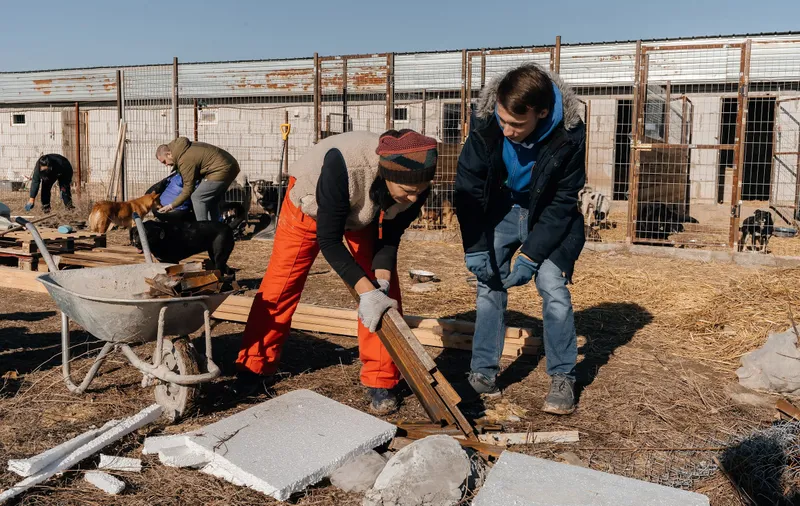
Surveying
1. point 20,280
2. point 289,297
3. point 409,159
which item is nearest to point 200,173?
point 20,280

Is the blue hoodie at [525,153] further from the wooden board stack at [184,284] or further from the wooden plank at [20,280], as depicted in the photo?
the wooden plank at [20,280]

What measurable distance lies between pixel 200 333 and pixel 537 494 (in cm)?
320

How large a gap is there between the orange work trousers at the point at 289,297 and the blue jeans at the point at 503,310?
1.64ft

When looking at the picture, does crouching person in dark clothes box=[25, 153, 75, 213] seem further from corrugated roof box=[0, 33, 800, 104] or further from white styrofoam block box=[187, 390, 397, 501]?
white styrofoam block box=[187, 390, 397, 501]

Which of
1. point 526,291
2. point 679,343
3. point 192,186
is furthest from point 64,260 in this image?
point 679,343

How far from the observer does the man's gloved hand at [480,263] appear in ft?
11.4

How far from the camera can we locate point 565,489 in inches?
89.9

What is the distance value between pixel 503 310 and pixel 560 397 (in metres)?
0.53

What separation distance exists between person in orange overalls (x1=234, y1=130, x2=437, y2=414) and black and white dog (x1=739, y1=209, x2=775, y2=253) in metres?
7.13

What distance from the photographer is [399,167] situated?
283cm

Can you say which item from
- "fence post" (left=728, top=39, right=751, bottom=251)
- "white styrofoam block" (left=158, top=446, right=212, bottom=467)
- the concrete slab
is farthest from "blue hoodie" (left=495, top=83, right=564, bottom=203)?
"fence post" (left=728, top=39, right=751, bottom=251)

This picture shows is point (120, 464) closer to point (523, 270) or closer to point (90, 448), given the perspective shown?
point (90, 448)

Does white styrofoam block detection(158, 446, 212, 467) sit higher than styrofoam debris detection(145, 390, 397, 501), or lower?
lower

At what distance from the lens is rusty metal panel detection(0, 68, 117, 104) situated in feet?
61.7
